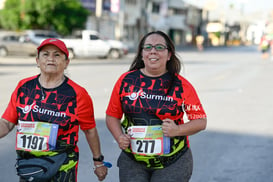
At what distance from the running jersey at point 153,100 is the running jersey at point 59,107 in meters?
0.26

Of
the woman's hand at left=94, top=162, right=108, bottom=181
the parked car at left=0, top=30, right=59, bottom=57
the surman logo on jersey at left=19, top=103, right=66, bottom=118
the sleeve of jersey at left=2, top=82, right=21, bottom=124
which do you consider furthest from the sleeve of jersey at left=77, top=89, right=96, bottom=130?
the parked car at left=0, top=30, right=59, bottom=57

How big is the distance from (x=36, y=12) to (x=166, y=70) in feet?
128

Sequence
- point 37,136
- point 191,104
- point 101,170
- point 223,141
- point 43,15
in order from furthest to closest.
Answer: point 43,15 → point 223,141 → point 101,170 → point 191,104 → point 37,136

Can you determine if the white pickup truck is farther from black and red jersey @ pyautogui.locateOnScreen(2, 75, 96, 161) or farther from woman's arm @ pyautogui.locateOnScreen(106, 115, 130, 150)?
black and red jersey @ pyautogui.locateOnScreen(2, 75, 96, 161)

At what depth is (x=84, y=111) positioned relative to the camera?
369 centimetres

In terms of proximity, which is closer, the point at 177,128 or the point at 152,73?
the point at 177,128

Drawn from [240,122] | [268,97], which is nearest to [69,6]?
[268,97]

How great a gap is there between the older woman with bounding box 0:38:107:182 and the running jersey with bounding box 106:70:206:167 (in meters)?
0.26

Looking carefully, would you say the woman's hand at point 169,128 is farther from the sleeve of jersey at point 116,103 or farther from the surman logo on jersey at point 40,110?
the surman logo on jersey at point 40,110

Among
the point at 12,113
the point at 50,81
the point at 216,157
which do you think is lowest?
the point at 216,157

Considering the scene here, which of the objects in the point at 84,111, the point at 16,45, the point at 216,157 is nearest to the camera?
the point at 84,111

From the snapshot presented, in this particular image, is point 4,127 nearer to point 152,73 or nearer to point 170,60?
point 152,73

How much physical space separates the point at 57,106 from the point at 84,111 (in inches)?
7.4

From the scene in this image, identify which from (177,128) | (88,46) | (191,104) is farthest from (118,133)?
(88,46)
